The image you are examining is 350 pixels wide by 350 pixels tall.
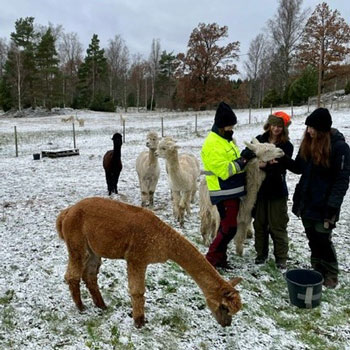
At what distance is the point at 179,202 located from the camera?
5613 mm

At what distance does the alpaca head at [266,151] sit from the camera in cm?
363

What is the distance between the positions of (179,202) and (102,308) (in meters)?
2.65

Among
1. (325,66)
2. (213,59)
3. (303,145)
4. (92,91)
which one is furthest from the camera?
(92,91)

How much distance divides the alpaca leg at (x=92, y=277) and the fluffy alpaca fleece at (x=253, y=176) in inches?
68.6

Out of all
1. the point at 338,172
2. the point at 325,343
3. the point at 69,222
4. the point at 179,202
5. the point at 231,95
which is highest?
the point at 231,95

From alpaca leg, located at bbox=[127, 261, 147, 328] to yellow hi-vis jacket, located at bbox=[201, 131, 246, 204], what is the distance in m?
1.23

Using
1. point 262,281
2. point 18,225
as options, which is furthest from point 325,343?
point 18,225

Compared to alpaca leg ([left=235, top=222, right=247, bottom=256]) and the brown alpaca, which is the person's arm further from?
the brown alpaca

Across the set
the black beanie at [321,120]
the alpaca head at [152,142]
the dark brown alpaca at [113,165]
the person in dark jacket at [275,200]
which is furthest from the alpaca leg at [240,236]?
the dark brown alpaca at [113,165]

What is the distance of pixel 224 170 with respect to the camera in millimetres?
3447

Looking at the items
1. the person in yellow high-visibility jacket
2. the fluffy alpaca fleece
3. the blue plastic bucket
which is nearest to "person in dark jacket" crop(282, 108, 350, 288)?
the fluffy alpaca fleece

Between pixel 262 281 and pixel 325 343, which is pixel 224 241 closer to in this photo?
pixel 262 281

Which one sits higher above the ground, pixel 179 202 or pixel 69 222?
pixel 69 222

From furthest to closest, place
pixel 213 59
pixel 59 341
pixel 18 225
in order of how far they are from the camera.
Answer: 1. pixel 213 59
2. pixel 18 225
3. pixel 59 341
